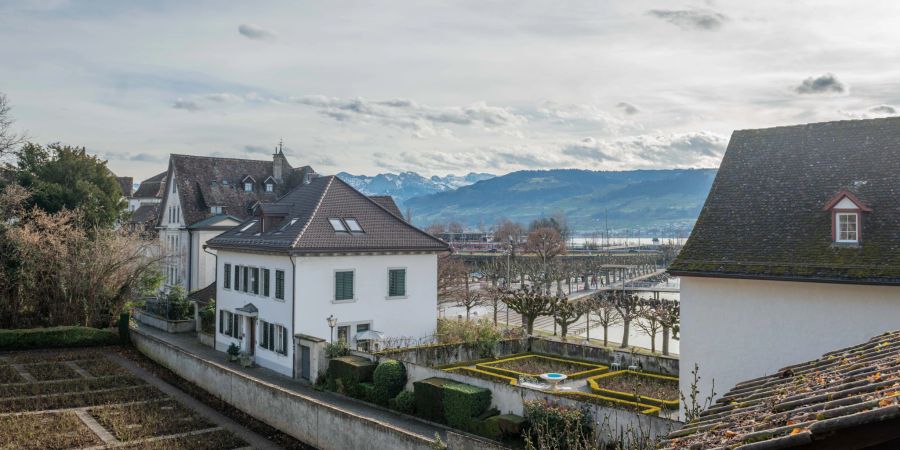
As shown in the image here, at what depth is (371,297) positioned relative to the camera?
3147cm

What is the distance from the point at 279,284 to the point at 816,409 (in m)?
28.0

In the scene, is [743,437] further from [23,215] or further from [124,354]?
[23,215]

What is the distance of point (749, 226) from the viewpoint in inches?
810

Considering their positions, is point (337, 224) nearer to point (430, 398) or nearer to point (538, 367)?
point (538, 367)

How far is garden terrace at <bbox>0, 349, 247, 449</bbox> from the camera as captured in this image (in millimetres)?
19453

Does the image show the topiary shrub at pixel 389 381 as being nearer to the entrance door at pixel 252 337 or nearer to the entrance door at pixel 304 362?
the entrance door at pixel 304 362

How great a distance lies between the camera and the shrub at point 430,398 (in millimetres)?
22609

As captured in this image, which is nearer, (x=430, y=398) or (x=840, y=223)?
(x=840, y=223)

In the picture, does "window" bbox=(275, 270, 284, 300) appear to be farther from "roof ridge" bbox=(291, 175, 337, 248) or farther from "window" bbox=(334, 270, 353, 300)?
"window" bbox=(334, 270, 353, 300)

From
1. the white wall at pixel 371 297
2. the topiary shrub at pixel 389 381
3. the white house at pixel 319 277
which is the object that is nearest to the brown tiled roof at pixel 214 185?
the white house at pixel 319 277

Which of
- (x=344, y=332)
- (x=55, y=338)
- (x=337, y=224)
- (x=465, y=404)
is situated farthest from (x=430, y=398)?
(x=55, y=338)

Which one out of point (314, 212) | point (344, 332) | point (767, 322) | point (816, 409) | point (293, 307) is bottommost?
point (344, 332)

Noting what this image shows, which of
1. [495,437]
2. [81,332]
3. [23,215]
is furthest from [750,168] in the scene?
[23,215]

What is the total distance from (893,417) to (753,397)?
363 centimetres
